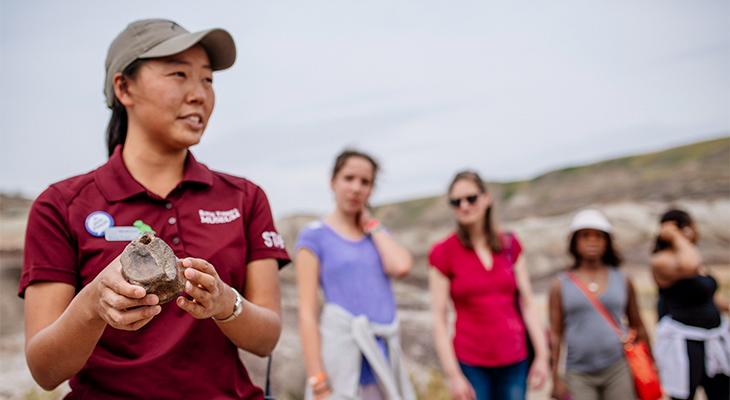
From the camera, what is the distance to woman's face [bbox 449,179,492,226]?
466 centimetres

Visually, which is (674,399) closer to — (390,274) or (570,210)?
(390,274)

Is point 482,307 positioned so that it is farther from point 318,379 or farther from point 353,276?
point 318,379

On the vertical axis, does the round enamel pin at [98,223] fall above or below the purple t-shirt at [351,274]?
above

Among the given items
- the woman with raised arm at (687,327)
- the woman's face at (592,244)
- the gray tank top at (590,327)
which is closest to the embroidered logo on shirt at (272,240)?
the gray tank top at (590,327)

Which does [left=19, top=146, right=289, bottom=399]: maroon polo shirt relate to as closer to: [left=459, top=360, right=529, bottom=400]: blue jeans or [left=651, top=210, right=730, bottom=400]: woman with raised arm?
[left=459, top=360, right=529, bottom=400]: blue jeans

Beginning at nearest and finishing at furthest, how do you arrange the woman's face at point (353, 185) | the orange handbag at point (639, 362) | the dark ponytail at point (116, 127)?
the dark ponytail at point (116, 127) < the woman's face at point (353, 185) < the orange handbag at point (639, 362)

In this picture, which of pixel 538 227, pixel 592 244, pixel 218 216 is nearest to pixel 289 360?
pixel 592 244

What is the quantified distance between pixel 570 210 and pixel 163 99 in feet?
64.8

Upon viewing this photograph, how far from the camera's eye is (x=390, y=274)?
13.1 feet

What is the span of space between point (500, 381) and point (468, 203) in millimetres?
1264

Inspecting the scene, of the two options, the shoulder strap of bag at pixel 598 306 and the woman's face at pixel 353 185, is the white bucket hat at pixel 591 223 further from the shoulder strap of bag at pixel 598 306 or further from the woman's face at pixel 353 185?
the woman's face at pixel 353 185

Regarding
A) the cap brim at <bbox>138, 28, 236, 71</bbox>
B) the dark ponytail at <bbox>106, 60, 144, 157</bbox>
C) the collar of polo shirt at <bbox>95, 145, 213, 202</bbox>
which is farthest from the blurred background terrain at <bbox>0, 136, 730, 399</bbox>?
the cap brim at <bbox>138, 28, 236, 71</bbox>

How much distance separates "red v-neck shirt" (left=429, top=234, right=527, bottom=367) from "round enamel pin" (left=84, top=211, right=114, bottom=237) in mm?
3026

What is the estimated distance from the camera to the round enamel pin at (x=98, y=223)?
1837 millimetres
